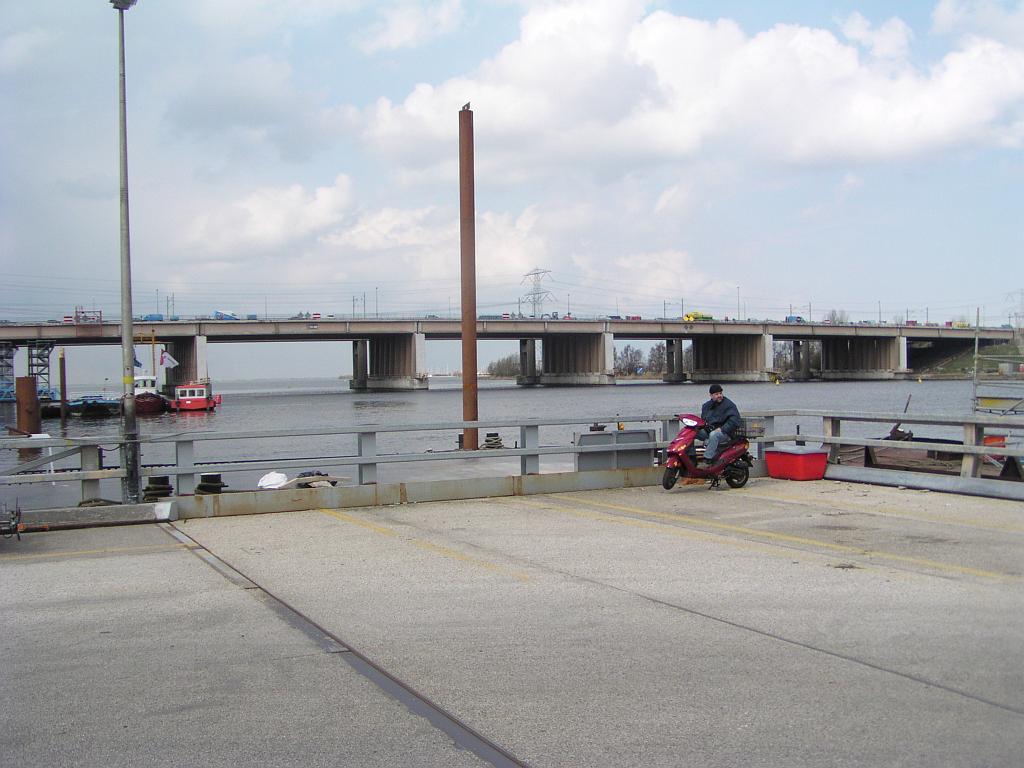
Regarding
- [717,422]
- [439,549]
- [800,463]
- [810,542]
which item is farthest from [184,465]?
[800,463]

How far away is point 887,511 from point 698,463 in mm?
3214

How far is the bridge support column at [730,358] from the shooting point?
13088 cm

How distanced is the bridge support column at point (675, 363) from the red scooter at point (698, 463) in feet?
453

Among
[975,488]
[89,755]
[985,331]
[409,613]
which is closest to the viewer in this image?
[89,755]

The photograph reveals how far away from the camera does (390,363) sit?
127 meters

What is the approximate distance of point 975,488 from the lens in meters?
13.0

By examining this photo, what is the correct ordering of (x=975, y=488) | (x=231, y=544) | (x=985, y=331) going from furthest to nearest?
1. (x=985, y=331)
2. (x=975, y=488)
3. (x=231, y=544)

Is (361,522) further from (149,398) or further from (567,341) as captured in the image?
(567,341)

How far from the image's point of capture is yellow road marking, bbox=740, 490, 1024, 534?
10586 mm

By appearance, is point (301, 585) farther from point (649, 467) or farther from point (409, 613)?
point (649, 467)

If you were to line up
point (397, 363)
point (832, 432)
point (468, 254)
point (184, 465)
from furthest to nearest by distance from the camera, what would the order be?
point (397, 363), point (468, 254), point (832, 432), point (184, 465)

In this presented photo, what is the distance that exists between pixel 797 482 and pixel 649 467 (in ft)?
7.90

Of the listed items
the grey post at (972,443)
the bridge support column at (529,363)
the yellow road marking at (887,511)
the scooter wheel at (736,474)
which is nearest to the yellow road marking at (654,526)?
the yellow road marking at (887,511)

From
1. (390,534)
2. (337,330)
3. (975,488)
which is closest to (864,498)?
(975,488)
